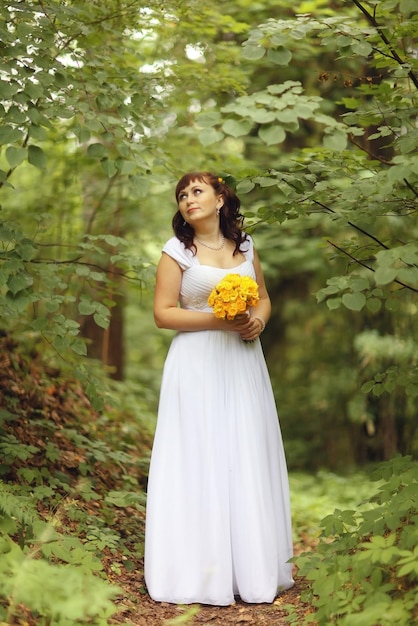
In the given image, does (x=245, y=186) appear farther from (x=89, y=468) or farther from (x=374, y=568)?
(x=89, y=468)

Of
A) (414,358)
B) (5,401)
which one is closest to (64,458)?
(5,401)

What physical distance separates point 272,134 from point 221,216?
100cm

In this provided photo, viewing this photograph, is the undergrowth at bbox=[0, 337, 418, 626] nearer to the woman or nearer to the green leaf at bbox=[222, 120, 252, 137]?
the woman

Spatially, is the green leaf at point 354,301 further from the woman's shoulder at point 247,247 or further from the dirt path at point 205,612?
the dirt path at point 205,612

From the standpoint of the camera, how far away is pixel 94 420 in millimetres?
6750

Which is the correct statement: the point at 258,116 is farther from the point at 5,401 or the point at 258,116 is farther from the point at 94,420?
the point at 94,420

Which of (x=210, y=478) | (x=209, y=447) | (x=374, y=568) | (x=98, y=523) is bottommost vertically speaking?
(x=98, y=523)

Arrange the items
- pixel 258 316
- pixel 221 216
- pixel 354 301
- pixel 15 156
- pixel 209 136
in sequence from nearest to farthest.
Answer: pixel 354 301 → pixel 209 136 → pixel 15 156 → pixel 258 316 → pixel 221 216

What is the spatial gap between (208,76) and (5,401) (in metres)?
2.79

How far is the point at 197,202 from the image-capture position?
4215 millimetres

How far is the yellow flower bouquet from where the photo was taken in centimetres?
384

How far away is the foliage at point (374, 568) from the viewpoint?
117 inches

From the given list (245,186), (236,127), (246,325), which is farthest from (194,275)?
(236,127)

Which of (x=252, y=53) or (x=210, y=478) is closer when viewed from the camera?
(x=252, y=53)
